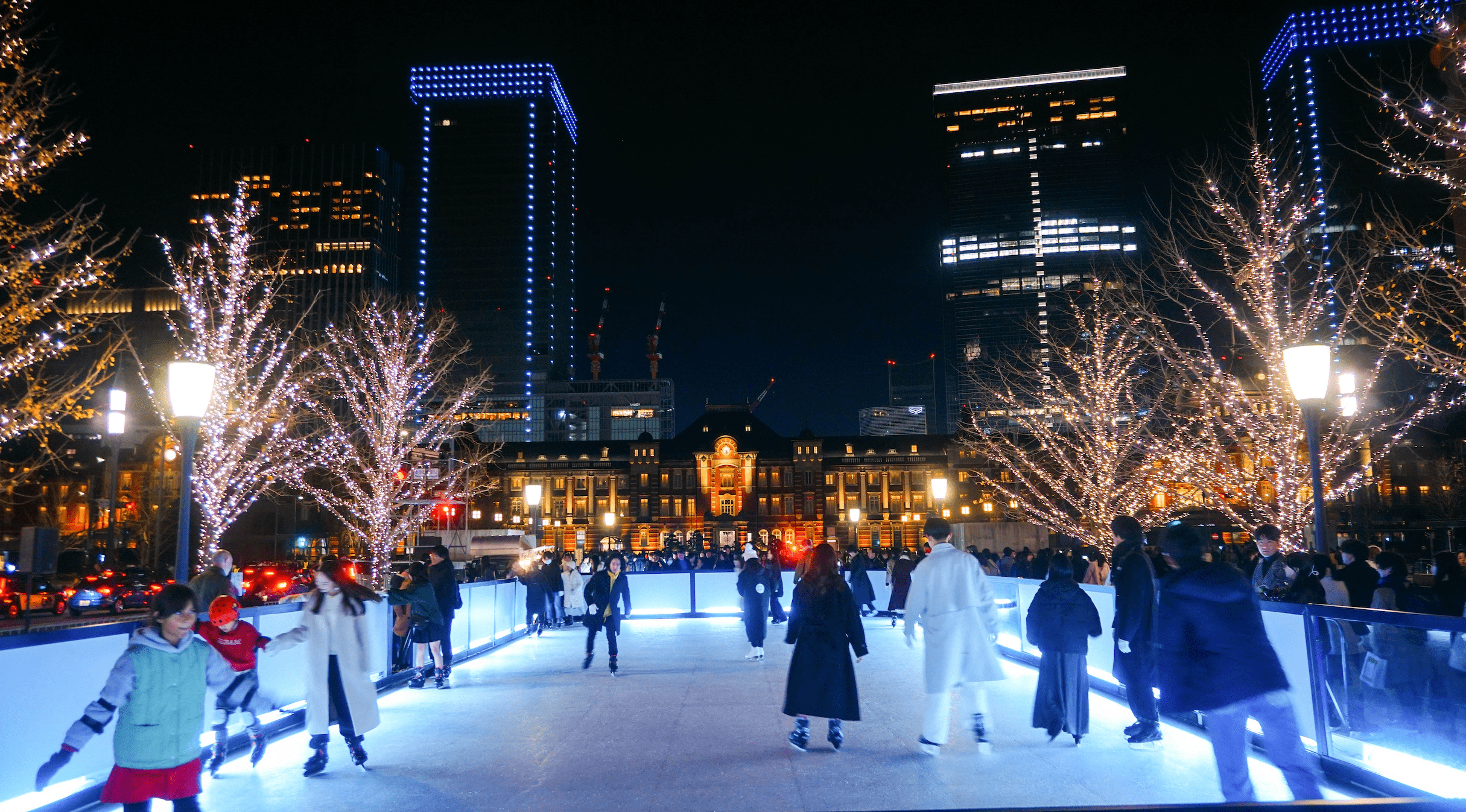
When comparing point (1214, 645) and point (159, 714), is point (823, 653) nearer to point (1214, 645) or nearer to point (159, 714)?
point (1214, 645)

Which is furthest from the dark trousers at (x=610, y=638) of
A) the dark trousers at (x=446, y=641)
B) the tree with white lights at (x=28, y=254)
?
the tree with white lights at (x=28, y=254)

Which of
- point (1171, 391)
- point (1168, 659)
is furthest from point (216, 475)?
point (1171, 391)

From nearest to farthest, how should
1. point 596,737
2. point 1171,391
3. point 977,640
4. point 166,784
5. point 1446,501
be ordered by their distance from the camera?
point 166,784
point 977,640
point 596,737
point 1171,391
point 1446,501

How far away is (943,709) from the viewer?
6754 mm

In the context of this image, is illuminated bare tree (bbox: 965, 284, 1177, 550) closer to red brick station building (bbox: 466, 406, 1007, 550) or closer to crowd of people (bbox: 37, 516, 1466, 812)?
crowd of people (bbox: 37, 516, 1466, 812)

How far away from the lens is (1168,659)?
177 inches

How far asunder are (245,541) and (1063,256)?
105124 millimetres

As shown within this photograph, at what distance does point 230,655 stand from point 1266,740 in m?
6.20

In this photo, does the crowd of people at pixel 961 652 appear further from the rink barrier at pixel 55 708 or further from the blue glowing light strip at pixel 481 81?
the blue glowing light strip at pixel 481 81

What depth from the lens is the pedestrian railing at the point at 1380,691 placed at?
4.89 meters

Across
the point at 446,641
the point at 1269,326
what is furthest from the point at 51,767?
Result: the point at 1269,326

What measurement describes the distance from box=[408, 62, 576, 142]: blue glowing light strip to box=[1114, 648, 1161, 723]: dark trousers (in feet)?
473

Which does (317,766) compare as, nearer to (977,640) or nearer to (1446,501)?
(977,640)

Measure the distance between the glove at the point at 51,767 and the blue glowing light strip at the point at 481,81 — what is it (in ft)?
477
